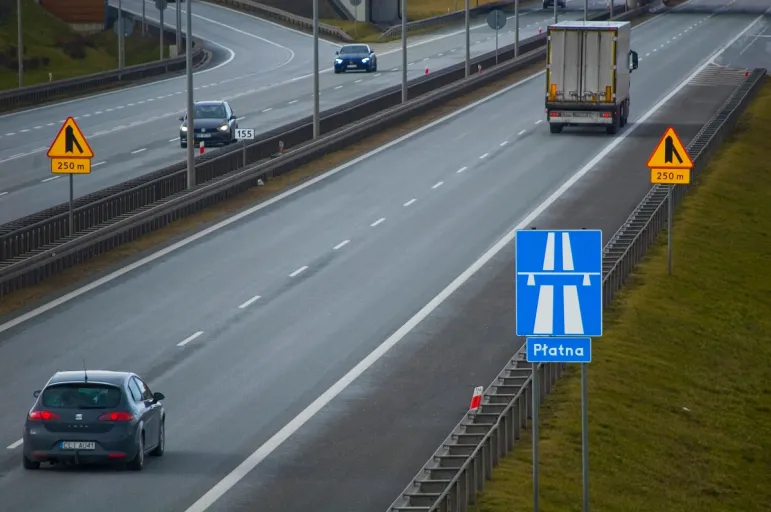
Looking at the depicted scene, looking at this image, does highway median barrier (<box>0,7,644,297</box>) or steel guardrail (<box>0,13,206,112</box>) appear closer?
highway median barrier (<box>0,7,644,297</box>)

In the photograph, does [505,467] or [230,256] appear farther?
[230,256]

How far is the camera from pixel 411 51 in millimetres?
103938

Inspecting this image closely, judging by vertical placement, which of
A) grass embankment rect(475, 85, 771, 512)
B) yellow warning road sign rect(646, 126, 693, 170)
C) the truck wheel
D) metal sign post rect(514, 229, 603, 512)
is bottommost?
the truck wheel

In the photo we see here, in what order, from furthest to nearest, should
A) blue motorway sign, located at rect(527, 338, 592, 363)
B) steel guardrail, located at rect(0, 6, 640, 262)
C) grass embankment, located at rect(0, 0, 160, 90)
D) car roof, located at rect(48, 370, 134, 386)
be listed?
grass embankment, located at rect(0, 0, 160, 90) → steel guardrail, located at rect(0, 6, 640, 262) → car roof, located at rect(48, 370, 134, 386) → blue motorway sign, located at rect(527, 338, 592, 363)

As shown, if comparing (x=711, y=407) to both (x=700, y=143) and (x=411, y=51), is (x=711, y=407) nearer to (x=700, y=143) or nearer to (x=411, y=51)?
(x=700, y=143)

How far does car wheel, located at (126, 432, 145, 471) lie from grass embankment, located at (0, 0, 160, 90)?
240 feet

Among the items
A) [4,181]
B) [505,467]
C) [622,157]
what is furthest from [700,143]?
[505,467]

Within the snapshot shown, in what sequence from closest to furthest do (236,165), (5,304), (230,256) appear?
1. (5,304)
2. (230,256)
3. (236,165)

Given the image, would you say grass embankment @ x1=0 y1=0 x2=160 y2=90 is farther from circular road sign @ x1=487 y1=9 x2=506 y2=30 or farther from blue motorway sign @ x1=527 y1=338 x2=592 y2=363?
blue motorway sign @ x1=527 y1=338 x2=592 y2=363

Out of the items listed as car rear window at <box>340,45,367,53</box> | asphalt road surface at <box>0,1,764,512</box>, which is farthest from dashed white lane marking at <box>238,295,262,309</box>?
car rear window at <box>340,45,367,53</box>

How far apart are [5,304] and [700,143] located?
29.6m

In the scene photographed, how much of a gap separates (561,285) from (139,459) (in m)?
8.51

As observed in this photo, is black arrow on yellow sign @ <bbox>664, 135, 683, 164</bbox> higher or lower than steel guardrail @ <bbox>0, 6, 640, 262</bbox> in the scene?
higher

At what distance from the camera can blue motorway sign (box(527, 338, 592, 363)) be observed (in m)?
14.9
